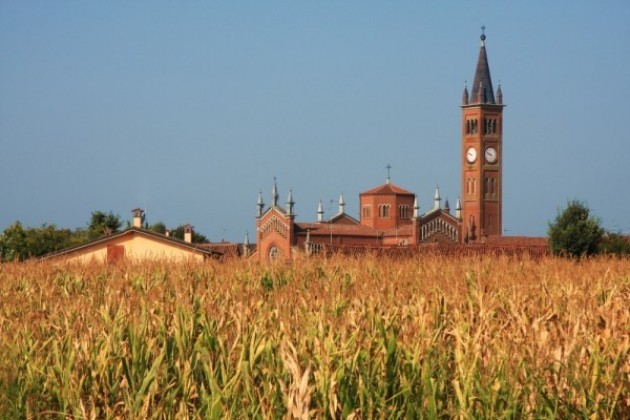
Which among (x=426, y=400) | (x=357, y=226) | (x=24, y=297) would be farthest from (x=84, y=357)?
(x=357, y=226)

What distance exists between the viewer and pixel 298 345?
8195 mm

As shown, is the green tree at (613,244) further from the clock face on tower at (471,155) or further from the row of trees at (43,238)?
the clock face on tower at (471,155)

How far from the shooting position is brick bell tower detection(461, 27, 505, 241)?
4577 inches

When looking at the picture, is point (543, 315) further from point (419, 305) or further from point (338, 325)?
point (338, 325)

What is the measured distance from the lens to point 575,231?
2077 inches

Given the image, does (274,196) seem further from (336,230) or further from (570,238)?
(570,238)

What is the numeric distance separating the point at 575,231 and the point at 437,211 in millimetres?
51016

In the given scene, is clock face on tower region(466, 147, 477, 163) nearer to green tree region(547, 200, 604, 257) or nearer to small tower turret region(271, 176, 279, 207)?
small tower turret region(271, 176, 279, 207)

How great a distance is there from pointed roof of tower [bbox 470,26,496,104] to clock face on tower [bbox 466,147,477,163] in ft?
17.3

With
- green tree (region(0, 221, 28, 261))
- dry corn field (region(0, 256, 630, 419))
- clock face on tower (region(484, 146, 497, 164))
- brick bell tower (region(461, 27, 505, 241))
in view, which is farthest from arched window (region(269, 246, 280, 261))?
clock face on tower (region(484, 146, 497, 164))

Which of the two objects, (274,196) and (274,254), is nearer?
(274,254)

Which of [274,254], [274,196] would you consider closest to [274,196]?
[274,196]

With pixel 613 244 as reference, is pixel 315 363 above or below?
below

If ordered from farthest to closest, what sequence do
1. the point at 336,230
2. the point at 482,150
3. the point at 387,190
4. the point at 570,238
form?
the point at 482,150 < the point at 387,190 < the point at 336,230 < the point at 570,238
